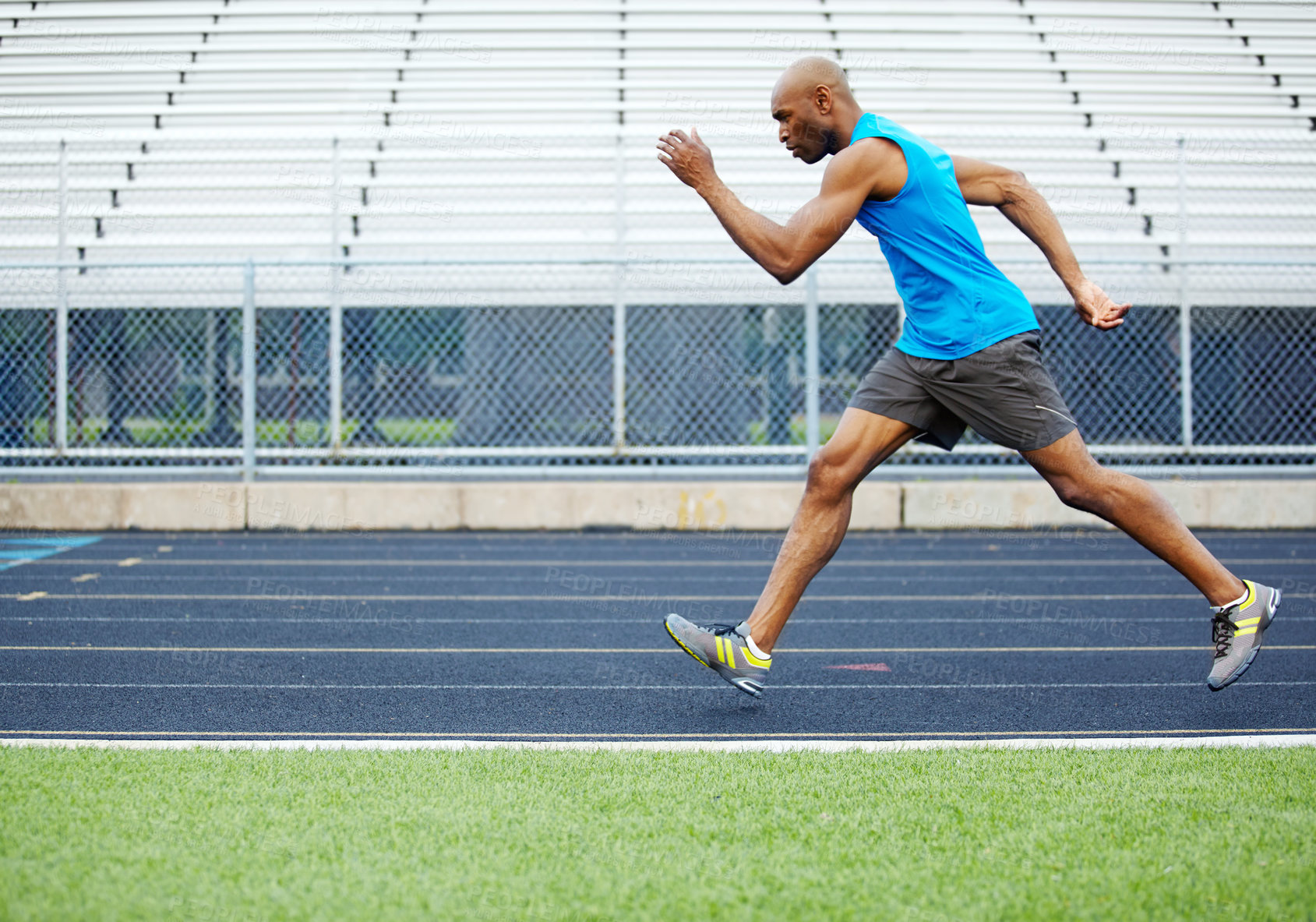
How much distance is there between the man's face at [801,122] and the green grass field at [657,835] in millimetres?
1725

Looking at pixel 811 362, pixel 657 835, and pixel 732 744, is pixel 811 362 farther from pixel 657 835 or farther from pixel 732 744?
pixel 657 835

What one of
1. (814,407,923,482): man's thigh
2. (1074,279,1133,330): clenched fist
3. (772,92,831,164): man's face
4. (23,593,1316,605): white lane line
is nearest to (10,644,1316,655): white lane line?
(23,593,1316,605): white lane line

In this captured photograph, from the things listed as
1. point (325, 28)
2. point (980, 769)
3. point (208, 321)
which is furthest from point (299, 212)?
point (980, 769)

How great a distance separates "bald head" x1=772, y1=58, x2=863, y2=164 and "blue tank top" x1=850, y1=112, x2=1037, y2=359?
0.06 meters

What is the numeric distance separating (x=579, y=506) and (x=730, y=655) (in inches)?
205

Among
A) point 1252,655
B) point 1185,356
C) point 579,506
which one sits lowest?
point 1252,655

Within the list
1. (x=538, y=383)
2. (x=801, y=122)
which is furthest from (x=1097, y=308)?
(x=538, y=383)

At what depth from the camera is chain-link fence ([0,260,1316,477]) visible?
8.73 metres

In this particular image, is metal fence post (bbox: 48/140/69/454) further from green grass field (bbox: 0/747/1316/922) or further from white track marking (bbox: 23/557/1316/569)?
green grass field (bbox: 0/747/1316/922)

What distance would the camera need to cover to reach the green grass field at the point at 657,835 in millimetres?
2043

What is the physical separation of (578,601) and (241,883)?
146 inches

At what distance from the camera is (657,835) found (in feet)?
7.76

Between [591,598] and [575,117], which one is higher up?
[575,117]

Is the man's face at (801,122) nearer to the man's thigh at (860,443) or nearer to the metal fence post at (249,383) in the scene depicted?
the man's thigh at (860,443)
